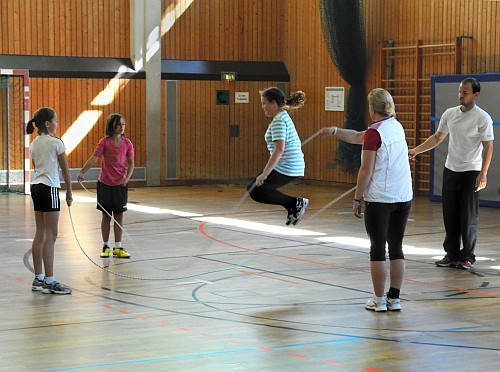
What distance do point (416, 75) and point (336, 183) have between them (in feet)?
11.0

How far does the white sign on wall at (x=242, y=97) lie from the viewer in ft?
68.7

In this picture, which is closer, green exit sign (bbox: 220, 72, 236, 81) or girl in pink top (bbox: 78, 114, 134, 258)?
girl in pink top (bbox: 78, 114, 134, 258)

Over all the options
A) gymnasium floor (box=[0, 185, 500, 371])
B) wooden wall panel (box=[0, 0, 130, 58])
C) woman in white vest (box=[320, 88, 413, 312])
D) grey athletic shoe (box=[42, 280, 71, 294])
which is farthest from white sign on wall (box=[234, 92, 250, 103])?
woman in white vest (box=[320, 88, 413, 312])

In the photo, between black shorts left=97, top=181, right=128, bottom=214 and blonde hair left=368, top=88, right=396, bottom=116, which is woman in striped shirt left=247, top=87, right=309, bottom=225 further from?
black shorts left=97, top=181, right=128, bottom=214

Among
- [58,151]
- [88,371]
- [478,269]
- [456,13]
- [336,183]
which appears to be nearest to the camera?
[88,371]

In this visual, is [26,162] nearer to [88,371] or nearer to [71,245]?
[71,245]

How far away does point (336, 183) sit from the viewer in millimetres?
20422

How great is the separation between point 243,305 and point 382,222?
134 centimetres

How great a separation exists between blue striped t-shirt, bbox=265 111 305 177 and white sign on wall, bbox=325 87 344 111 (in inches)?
453

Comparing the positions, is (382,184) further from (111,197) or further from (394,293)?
(111,197)

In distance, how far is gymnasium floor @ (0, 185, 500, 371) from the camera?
5.66 meters

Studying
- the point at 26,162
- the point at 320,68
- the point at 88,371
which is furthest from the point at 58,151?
the point at 320,68

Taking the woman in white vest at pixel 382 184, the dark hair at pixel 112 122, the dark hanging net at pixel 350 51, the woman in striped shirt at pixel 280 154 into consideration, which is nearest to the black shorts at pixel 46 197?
the woman in striped shirt at pixel 280 154

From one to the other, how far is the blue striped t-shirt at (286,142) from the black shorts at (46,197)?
6.52 feet
